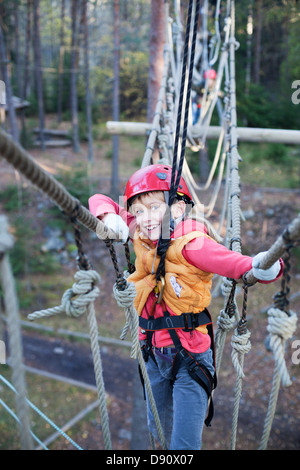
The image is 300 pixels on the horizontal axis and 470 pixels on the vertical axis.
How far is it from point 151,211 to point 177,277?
241 millimetres

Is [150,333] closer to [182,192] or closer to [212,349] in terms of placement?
[212,349]

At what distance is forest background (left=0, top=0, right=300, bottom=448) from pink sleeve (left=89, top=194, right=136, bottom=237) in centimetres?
255

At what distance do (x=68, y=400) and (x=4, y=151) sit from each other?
4.76m

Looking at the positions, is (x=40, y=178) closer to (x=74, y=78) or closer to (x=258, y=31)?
(x=74, y=78)

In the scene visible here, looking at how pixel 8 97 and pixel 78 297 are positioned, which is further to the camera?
pixel 8 97

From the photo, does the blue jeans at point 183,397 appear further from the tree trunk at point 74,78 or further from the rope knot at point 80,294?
the tree trunk at point 74,78

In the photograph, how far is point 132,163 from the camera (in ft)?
34.2

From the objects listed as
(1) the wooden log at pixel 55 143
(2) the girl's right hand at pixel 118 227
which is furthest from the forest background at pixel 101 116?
(2) the girl's right hand at pixel 118 227

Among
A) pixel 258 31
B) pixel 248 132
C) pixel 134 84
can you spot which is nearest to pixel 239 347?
pixel 248 132

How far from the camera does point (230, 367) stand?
5.38m

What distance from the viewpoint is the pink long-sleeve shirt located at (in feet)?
3.94

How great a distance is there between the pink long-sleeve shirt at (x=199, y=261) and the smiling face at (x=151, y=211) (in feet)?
0.34

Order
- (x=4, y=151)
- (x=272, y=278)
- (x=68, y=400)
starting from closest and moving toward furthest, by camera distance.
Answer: (x=4, y=151) < (x=272, y=278) < (x=68, y=400)
